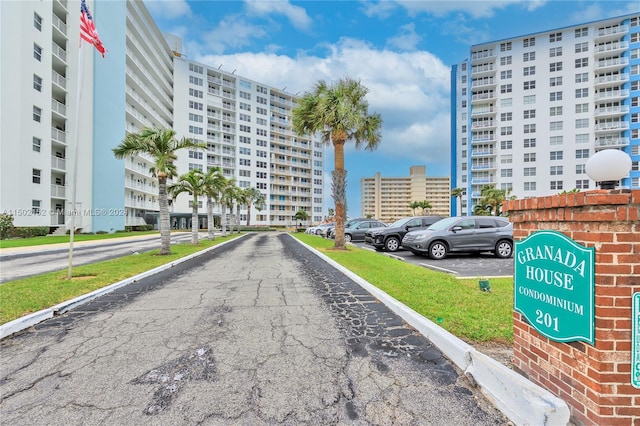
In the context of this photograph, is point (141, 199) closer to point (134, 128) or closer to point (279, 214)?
point (134, 128)

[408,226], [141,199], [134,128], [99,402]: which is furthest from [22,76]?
[99,402]

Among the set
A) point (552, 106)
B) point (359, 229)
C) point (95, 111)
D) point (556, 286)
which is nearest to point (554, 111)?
point (552, 106)

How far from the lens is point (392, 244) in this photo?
16.2 m

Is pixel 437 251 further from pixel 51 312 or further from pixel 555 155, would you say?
pixel 555 155

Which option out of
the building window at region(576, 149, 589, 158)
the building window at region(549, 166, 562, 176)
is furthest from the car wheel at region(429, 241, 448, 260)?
the building window at region(576, 149, 589, 158)

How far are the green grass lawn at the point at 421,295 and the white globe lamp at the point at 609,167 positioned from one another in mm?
2282

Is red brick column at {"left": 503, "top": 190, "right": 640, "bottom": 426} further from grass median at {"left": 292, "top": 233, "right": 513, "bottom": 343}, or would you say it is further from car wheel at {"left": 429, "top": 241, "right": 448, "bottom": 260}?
car wheel at {"left": 429, "top": 241, "right": 448, "bottom": 260}

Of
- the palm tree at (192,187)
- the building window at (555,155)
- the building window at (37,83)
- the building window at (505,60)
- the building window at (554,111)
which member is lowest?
the palm tree at (192,187)

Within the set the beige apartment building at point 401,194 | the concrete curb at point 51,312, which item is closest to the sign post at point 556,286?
the concrete curb at point 51,312

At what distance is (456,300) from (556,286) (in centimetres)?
323

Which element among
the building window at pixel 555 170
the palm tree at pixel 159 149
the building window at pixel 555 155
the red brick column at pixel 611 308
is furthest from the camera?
the building window at pixel 555 155

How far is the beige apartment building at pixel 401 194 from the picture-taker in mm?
148125

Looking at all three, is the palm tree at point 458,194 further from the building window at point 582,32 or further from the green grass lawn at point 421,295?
the green grass lawn at point 421,295

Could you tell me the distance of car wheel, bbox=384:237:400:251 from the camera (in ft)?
53.3
